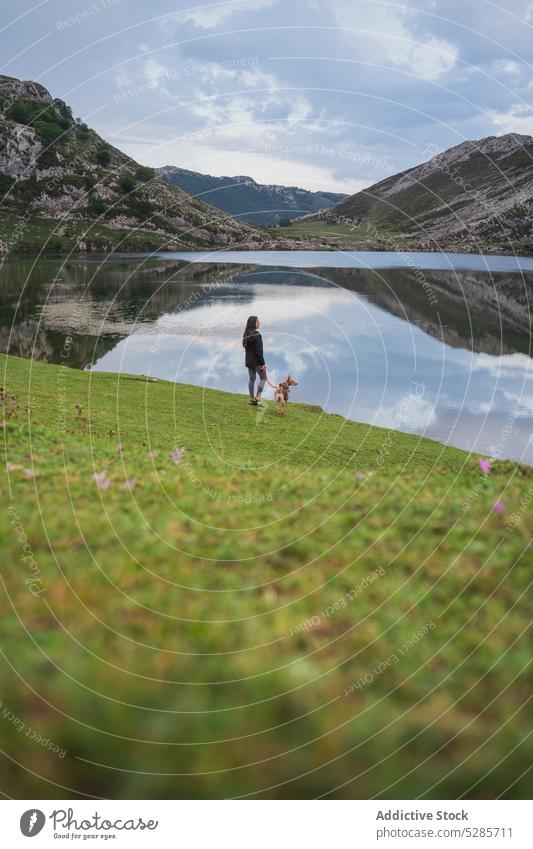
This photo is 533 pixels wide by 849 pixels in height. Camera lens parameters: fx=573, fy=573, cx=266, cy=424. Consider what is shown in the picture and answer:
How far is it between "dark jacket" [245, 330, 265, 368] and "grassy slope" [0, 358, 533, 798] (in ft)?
44.4

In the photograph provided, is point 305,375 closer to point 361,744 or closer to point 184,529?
point 184,529

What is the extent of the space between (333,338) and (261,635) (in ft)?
222

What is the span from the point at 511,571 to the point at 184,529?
5.07 meters

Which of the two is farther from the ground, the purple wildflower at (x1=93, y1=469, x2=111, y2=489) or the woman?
the woman

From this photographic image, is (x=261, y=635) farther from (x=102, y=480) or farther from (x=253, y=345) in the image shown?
(x=253, y=345)

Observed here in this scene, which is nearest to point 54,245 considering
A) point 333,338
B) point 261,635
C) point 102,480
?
point 333,338

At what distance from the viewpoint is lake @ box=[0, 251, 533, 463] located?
45.4 meters

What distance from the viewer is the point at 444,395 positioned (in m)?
50.8

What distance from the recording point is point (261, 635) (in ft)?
21.3

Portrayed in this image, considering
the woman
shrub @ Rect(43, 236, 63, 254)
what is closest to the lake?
the woman

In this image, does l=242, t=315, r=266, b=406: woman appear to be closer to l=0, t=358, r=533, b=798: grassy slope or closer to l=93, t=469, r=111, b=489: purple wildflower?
l=0, t=358, r=533, b=798: grassy slope

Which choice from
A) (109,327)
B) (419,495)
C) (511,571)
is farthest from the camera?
(109,327)

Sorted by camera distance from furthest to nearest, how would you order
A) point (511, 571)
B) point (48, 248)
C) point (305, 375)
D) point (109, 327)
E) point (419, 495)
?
1. point (48, 248)
2. point (109, 327)
3. point (305, 375)
4. point (419, 495)
5. point (511, 571)
